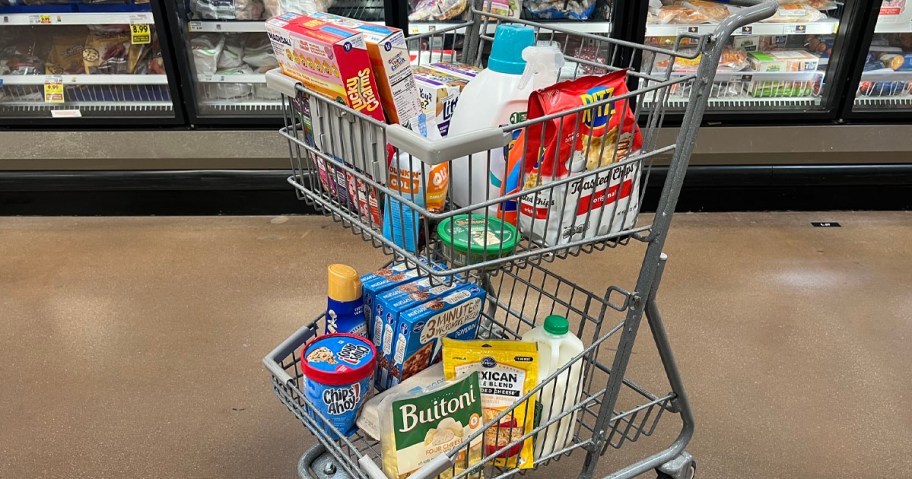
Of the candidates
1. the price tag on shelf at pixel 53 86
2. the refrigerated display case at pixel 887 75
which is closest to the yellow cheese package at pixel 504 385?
the refrigerated display case at pixel 887 75

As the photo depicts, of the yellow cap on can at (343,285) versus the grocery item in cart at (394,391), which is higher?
the yellow cap on can at (343,285)

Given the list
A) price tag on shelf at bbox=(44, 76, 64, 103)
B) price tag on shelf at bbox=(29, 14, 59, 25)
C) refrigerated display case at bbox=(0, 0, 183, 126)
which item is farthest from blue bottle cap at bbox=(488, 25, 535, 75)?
price tag on shelf at bbox=(44, 76, 64, 103)

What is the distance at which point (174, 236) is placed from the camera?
8.89 ft

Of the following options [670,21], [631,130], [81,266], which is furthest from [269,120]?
[631,130]

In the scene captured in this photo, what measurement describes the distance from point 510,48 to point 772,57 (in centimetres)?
233

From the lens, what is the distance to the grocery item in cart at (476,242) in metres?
0.90

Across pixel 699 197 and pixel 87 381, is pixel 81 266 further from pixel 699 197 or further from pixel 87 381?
pixel 699 197

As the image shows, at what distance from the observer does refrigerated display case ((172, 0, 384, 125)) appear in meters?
2.61

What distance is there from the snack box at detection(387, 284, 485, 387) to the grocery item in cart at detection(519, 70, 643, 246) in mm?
257

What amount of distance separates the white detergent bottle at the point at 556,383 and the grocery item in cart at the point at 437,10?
5.99 ft

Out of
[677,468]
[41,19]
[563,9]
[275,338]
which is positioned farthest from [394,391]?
[41,19]

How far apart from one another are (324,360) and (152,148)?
209 centimetres

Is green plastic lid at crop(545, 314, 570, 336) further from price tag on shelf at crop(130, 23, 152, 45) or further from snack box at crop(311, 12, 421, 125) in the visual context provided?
price tag on shelf at crop(130, 23, 152, 45)

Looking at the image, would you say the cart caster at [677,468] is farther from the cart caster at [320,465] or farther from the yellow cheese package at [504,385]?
the cart caster at [320,465]
